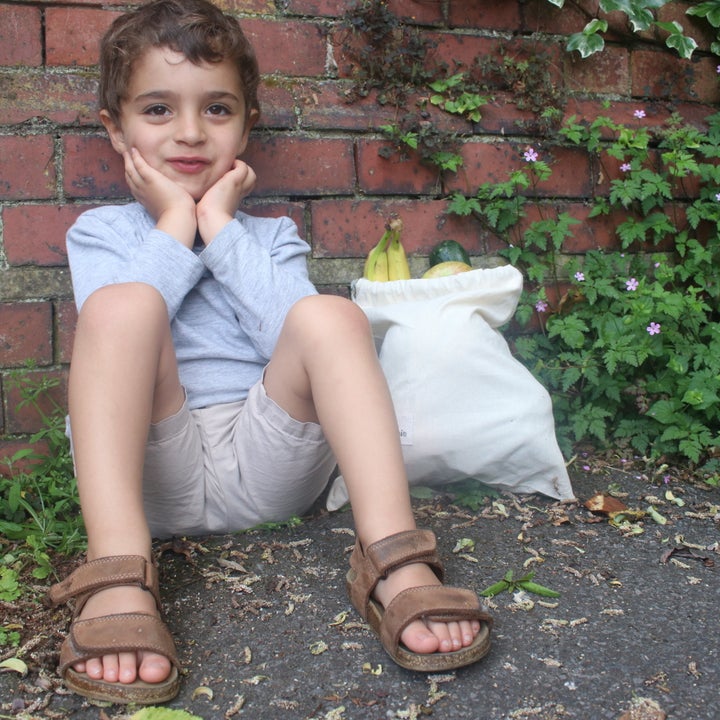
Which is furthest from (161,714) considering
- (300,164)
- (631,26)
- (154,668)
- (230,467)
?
(631,26)

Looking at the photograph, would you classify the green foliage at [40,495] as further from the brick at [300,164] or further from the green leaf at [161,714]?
the brick at [300,164]

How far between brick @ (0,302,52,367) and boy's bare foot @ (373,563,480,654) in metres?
Result: 1.12

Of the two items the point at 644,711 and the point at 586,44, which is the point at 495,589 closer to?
the point at 644,711

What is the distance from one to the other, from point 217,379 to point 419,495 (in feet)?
1.77

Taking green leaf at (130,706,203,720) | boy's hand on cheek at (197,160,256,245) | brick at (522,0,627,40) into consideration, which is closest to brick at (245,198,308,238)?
boy's hand on cheek at (197,160,256,245)

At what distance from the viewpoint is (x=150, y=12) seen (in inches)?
71.3

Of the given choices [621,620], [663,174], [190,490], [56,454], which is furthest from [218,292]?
[663,174]

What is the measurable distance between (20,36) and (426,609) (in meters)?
1.61

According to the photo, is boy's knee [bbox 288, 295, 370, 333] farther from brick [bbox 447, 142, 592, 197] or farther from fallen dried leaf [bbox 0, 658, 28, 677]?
brick [bbox 447, 142, 592, 197]

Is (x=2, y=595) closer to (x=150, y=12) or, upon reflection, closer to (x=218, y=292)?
(x=218, y=292)

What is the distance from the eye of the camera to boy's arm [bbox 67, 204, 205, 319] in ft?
5.37

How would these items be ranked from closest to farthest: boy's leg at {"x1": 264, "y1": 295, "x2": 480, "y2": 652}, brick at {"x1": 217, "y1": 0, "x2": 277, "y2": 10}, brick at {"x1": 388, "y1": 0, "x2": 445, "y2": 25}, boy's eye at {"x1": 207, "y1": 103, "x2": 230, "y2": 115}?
boy's leg at {"x1": 264, "y1": 295, "x2": 480, "y2": 652} < boy's eye at {"x1": 207, "y1": 103, "x2": 230, "y2": 115} < brick at {"x1": 217, "y1": 0, "x2": 277, "y2": 10} < brick at {"x1": 388, "y1": 0, "x2": 445, "y2": 25}

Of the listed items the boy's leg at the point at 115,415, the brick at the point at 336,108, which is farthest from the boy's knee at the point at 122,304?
the brick at the point at 336,108

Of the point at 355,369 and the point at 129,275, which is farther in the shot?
the point at 129,275
